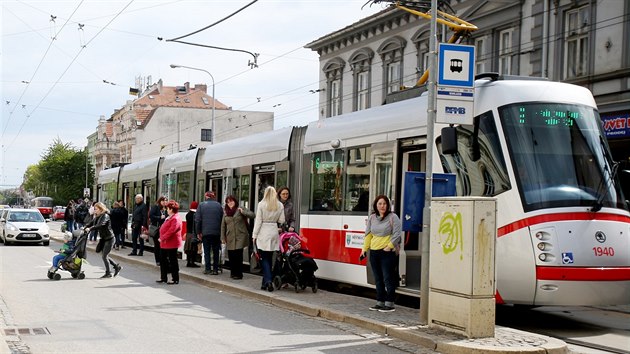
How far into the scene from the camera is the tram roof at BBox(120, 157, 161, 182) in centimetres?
2725

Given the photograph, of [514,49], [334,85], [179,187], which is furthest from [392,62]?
[179,187]

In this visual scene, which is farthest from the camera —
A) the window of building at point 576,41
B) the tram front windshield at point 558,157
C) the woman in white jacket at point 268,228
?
the window of building at point 576,41

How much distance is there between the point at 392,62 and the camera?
112ft

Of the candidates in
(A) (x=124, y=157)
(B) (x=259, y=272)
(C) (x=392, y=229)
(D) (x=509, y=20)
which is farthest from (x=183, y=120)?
(C) (x=392, y=229)

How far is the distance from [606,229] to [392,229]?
2740mm

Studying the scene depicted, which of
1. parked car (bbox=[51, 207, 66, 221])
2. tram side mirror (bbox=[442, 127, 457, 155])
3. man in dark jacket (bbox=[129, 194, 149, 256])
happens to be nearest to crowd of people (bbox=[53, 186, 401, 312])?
tram side mirror (bbox=[442, 127, 457, 155])

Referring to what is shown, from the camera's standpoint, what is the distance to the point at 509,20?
26609 millimetres

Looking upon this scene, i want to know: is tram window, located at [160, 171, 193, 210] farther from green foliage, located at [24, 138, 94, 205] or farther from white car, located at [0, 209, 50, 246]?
green foliage, located at [24, 138, 94, 205]

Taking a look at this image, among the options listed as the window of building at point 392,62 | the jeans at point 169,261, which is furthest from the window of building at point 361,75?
the jeans at point 169,261

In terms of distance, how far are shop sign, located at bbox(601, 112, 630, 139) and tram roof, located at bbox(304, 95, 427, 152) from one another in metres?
10.2

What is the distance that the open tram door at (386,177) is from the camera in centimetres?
1186

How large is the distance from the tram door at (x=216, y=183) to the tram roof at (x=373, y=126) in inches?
208

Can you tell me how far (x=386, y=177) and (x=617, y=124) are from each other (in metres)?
11.7

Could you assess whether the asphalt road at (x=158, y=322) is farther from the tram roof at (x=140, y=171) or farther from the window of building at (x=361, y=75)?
the window of building at (x=361, y=75)
